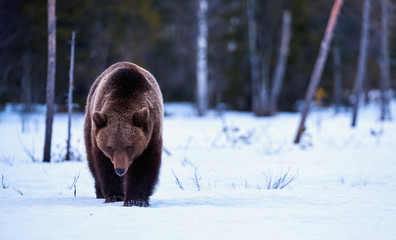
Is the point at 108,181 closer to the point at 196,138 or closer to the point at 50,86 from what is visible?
the point at 50,86

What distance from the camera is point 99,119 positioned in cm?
465

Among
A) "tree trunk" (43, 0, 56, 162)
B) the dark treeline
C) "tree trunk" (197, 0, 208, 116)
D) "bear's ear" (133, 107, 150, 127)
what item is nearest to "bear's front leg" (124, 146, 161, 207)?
"bear's ear" (133, 107, 150, 127)

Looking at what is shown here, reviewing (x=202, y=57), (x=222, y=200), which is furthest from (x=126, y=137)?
(x=202, y=57)

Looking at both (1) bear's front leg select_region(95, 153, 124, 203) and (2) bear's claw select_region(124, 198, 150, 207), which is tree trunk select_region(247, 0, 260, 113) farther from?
(2) bear's claw select_region(124, 198, 150, 207)

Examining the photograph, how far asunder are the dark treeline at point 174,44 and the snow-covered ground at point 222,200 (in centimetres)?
867

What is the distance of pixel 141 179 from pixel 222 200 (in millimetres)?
1015

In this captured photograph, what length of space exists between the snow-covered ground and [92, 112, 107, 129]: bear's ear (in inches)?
34.5

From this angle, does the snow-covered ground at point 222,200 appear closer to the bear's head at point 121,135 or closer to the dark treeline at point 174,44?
the bear's head at point 121,135

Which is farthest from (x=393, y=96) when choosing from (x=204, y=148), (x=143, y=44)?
(x=204, y=148)

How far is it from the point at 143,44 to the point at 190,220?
20.8m

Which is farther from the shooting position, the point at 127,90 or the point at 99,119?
the point at 127,90

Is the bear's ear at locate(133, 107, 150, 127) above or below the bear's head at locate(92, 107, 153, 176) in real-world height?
above

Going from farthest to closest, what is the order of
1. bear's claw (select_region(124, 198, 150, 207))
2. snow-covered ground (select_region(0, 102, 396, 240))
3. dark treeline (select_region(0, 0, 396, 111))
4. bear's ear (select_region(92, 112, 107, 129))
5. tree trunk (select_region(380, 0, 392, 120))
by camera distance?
1. tree trunk (select_region(380, 0, 392, 120))
2. dark treeline (select_region(0, 0, 396, 111))
3. bear's claw (select_region(124, 198, 150, 207))
4. bear's ear (select_region(92, 112, 107, 129))
5. snow-covered ground (select_region(0, 102, 396, 240))

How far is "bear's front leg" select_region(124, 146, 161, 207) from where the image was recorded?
5.05m
